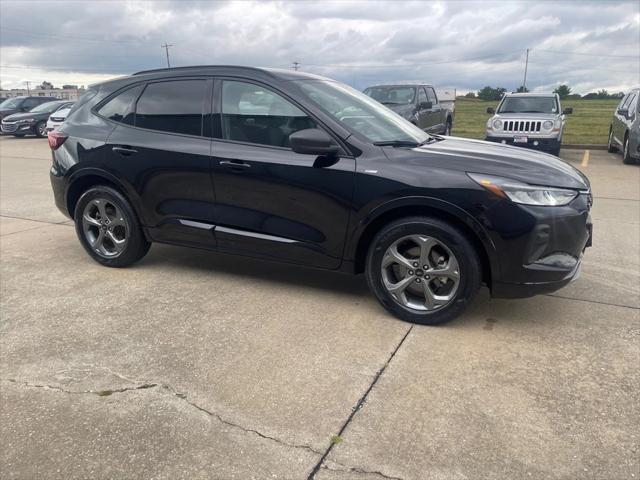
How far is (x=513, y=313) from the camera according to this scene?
392cm

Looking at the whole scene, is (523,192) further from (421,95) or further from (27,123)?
(27,123)

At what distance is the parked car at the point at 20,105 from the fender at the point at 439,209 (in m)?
24.4

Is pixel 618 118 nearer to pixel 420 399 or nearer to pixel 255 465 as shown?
pixel 420 399

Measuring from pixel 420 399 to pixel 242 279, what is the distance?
2209 mm

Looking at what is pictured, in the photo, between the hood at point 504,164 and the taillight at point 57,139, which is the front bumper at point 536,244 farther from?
the taillight at point 57,139

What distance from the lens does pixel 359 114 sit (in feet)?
13.7

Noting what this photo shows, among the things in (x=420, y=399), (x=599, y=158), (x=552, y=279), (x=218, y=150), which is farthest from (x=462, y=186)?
(x=599, y=158)

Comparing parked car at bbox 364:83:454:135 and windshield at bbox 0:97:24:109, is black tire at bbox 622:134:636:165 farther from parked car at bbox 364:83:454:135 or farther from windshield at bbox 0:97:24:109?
windshield at bbox 0:97:24:109

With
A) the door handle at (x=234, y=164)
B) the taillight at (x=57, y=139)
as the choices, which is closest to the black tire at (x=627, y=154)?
the door handle at (x=234, y=164)

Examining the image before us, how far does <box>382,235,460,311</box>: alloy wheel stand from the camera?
11.7ft

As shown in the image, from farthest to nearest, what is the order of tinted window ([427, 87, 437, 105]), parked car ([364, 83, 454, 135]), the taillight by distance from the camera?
tinted window ([427, 87, 437, 105]), parked car ([364, 83, 454, 135]), the taillight

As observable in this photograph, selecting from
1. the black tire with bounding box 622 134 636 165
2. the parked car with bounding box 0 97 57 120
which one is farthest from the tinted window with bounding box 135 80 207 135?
the parked car with bounding box 0 97 57 120

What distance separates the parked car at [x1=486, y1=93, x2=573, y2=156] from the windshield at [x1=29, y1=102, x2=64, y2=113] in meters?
17.9

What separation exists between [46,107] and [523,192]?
2330cm
